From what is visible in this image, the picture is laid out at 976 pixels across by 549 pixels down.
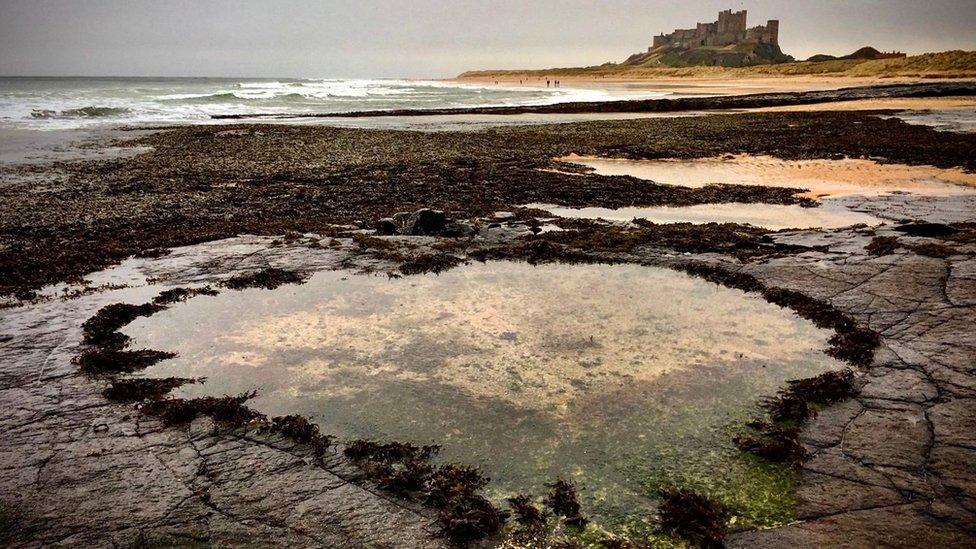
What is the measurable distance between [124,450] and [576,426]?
299 centimetres

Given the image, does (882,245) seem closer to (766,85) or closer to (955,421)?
(955,421)

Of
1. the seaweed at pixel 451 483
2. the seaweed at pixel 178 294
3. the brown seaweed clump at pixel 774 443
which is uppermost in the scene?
the seaweed at pixel 178 294

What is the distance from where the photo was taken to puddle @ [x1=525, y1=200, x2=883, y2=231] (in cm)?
904

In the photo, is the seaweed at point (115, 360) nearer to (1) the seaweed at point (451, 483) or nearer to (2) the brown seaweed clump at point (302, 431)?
(2) the brown seaweed clump at point (302, 431)

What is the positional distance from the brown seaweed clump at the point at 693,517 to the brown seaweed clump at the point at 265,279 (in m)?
5.00

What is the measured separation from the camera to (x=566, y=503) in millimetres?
3078

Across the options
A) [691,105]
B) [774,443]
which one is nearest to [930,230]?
[774,443]

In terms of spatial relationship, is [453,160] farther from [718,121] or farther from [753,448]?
[718,121]

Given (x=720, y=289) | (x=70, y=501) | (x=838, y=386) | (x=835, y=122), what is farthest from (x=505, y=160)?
(x=835, y=122)

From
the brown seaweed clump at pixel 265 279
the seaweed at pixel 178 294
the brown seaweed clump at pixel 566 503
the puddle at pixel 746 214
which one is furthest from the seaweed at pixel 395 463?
the puddle at pixel 746 214

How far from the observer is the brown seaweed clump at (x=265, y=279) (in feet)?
21.5

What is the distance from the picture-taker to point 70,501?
10.3 ft

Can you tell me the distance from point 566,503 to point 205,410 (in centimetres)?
267

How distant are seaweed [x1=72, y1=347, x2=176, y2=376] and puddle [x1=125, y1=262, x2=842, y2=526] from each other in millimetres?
154
